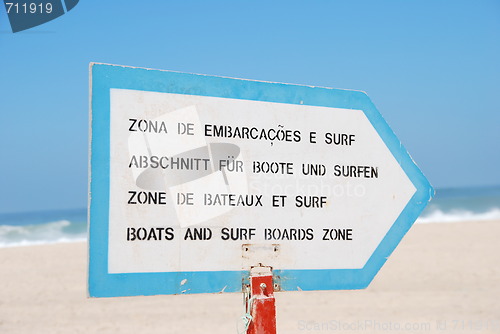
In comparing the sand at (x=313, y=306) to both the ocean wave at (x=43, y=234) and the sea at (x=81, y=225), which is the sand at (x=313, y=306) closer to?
the sea at (x=81, y=225)

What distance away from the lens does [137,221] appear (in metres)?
1.55

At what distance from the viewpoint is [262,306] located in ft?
5.19

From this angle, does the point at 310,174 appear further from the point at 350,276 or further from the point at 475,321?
the point at 475,321

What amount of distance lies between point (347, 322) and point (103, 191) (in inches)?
194

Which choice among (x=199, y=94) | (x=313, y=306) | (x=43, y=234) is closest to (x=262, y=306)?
(x=199, y=94)

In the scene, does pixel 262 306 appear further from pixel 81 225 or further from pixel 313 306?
pixel 81 225

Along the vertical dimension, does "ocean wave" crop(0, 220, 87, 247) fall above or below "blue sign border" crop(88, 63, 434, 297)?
above

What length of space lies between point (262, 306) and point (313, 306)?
521 cm

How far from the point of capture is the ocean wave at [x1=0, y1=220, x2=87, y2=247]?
Result: 28.8 metres

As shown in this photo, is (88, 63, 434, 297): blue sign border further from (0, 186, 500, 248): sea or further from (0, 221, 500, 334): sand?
(0, 186, 500, 248): sea

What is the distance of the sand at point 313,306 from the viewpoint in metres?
5.75

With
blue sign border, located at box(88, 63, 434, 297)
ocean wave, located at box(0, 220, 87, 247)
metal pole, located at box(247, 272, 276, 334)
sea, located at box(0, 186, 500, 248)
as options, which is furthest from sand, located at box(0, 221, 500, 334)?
ocean wave, located at box(0, 220, 87, 247)

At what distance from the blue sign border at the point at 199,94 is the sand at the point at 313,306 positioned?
371cm

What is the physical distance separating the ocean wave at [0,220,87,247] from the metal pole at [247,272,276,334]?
92.2 ft
